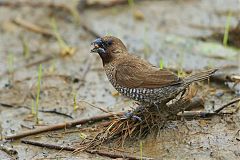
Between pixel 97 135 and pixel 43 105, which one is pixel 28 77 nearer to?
pixel 43 105

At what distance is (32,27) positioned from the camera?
407 inches

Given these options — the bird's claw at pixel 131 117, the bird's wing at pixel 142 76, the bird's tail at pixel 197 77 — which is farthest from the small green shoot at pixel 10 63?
the bird's tail at pixel 197 77

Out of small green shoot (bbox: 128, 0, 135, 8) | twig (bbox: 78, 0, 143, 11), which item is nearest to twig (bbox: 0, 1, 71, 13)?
twig (bbox: 78, 0, 143, 11)

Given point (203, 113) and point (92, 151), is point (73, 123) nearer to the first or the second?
point (92, 151)

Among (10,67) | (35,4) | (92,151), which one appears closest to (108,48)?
(92,151)

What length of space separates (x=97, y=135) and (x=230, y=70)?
2608 mm

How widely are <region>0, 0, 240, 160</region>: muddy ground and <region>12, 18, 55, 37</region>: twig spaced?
5cm

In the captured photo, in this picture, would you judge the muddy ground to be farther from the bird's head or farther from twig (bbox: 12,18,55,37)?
the bird's head

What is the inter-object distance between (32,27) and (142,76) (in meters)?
4.09

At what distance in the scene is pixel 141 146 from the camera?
6.34 metres

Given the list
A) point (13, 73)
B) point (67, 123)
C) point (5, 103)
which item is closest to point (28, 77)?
point (13, 73)

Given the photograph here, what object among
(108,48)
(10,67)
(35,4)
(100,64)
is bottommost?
(10,67)

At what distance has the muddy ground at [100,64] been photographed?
664cm

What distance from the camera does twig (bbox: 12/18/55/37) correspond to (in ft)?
33.4
